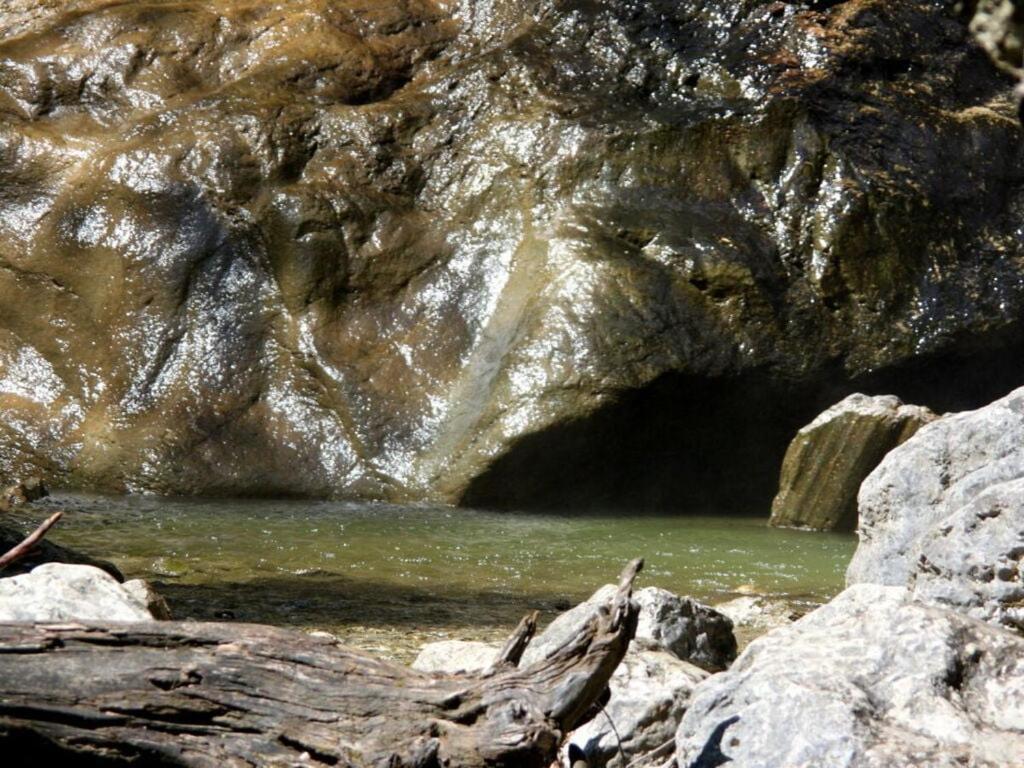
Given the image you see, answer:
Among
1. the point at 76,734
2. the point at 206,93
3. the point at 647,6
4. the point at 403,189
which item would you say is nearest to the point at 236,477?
the point at 403,189

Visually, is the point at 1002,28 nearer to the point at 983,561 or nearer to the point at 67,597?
the point at 983,561

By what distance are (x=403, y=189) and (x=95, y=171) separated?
242 centimetres

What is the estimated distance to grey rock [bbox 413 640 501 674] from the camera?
13.0 ft

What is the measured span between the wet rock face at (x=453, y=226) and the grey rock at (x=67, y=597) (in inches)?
205

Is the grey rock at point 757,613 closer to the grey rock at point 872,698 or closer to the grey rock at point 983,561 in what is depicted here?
the grey rock at point 983,561

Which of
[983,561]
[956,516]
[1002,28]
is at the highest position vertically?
[1002,28]

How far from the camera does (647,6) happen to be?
36.6 feet

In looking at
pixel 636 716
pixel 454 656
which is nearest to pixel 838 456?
pixel 454 656

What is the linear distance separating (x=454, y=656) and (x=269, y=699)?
1.57 m

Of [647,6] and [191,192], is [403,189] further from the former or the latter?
[647,6]

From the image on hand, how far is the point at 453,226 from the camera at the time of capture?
10156 millimetres

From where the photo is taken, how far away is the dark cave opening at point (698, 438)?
29.2 feet

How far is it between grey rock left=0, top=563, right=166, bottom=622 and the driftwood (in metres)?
0.90

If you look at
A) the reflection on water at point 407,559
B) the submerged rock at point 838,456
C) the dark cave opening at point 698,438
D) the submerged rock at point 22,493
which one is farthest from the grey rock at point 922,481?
the submerged rock at point 22,493
